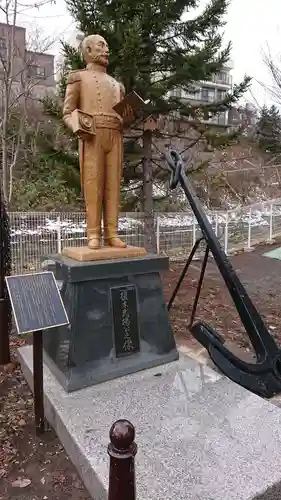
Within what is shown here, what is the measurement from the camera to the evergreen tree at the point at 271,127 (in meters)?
11.4

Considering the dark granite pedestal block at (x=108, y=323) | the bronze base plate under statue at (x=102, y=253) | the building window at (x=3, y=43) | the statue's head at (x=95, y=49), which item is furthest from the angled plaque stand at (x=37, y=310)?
the building window at (x=3, y=43)

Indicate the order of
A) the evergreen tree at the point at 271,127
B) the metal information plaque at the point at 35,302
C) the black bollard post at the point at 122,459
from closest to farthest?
the black bollard post at the point at 122,459 < the metal information plaque at the point at 35,302 < the evergreen tree at the point at 271,127

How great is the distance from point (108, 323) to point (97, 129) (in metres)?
1.61

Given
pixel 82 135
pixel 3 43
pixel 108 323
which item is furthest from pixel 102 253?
pixel 3 43

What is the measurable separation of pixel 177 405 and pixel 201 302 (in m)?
3.47

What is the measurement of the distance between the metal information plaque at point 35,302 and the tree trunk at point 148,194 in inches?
194

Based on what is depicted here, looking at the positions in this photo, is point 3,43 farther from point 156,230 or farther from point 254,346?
point 254,346

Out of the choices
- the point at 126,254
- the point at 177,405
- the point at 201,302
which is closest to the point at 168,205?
the point at 201,302

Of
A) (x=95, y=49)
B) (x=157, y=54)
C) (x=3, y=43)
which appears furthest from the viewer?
(x=3, y=43)

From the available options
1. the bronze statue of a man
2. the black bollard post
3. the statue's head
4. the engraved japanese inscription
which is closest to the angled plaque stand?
the engraved japanese inscription

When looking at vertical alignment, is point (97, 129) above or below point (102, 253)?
above

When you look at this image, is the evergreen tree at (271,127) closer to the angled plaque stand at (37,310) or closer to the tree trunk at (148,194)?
the tree trunk at (148,194)

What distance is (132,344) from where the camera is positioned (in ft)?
10.2

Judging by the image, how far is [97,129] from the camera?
9.93 ft
